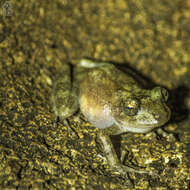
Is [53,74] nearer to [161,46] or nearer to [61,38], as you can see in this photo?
[61,38]

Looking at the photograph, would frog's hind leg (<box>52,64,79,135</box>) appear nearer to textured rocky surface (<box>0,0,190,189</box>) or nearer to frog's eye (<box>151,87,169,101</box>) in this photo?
textured rocky surface (<box>0,0,190,189</box>)

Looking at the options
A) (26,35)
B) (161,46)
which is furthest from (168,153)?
(26,35)


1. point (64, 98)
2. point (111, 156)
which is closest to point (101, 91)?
point (64, 98)

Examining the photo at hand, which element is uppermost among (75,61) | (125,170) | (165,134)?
(75,61)

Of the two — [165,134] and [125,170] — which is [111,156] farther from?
[165,134]

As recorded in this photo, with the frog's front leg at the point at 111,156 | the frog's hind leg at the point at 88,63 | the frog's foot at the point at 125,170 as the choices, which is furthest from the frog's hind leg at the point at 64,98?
the frog's foot at the point at 125,170
